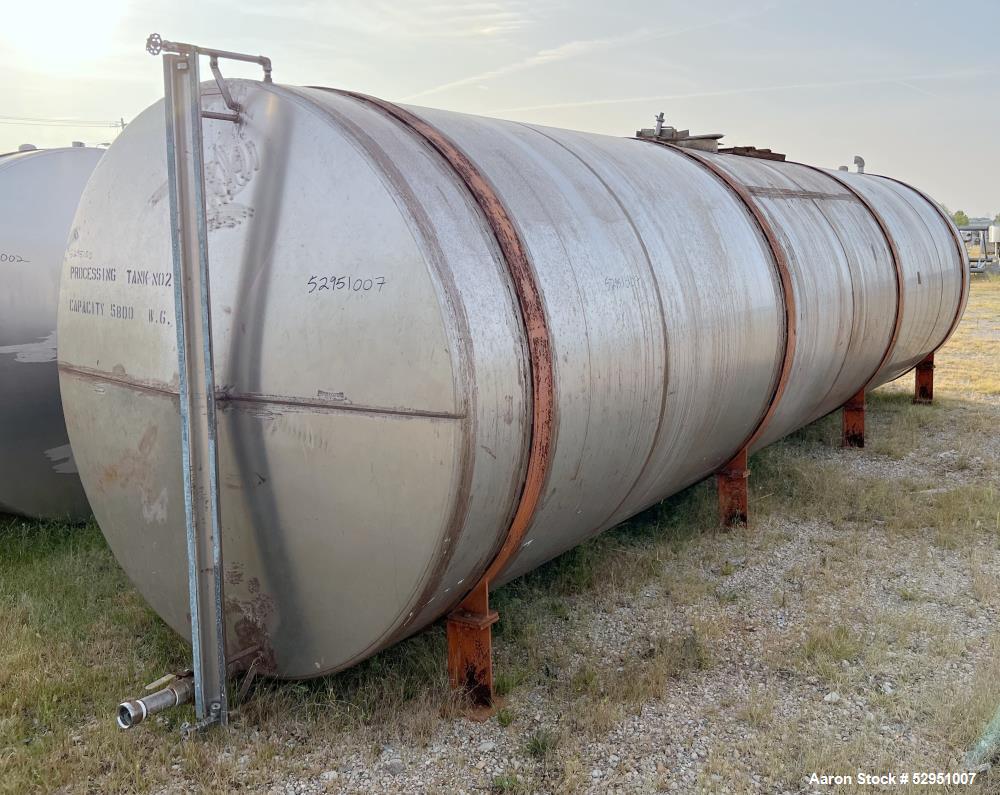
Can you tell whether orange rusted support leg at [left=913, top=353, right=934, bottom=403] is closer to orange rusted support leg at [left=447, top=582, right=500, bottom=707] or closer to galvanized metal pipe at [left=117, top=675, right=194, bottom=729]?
orange rusted support leg at [left=447, top=582, right=500, bottom=707]

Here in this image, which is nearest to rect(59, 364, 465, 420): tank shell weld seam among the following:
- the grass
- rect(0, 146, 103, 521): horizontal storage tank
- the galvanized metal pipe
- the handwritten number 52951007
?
the handwritten number 52951007

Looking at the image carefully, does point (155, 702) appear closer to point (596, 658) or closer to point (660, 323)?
point (596, 658)

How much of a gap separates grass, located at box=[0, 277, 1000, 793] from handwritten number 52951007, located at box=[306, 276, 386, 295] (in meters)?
1.65

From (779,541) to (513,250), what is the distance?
10.9 ft

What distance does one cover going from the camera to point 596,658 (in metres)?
4.13

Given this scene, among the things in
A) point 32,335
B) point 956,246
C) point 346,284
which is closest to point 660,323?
point 346,284

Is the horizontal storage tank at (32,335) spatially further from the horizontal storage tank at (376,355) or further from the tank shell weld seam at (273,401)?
the tank shell weld seam at (273,401)

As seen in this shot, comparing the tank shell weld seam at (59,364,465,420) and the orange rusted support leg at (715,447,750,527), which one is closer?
the tank shell weld seam at (59,364,465,420)

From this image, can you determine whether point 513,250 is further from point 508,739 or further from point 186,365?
point 508,739

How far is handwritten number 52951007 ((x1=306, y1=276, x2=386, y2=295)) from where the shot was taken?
297 centimetres

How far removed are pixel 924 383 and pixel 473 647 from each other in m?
7.98

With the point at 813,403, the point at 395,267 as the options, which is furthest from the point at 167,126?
the point at 813,403

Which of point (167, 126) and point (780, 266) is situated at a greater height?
point (167, 126)

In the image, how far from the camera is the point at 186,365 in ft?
10.3
